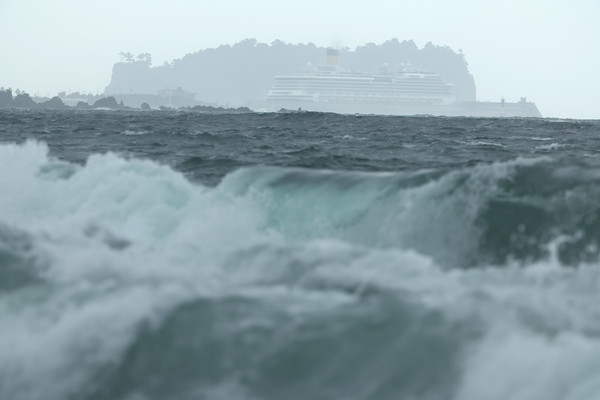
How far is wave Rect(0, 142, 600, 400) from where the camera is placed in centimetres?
562

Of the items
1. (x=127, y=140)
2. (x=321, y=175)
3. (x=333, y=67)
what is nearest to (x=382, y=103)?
(x=333, y=67)

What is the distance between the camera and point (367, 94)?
419ft

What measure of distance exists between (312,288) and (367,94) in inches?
4834

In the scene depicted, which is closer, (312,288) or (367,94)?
(312,288)

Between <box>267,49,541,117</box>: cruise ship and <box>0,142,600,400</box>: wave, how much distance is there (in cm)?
11619

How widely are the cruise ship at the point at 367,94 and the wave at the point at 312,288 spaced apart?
4574 inches

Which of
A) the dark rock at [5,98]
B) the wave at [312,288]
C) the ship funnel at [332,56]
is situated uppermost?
the ship funnel at [332,56]

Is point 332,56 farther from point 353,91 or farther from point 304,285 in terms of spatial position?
point 304,285

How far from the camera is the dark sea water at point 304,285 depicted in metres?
5.61

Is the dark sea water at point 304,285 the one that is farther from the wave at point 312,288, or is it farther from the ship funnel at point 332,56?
the ship funnel at point 332,56

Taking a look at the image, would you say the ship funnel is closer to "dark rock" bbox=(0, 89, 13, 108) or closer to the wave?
"dark rock" bbox=(0, 89, 13, 108)

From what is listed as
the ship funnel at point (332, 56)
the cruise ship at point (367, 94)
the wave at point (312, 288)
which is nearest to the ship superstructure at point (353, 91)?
the cruise ship at point (367, 94)

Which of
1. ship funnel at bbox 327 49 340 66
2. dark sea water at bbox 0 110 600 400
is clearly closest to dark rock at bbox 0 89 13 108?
ship funnel at bbox 327 49 340 66

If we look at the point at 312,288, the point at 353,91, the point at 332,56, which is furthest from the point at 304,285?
the point at 332,56
